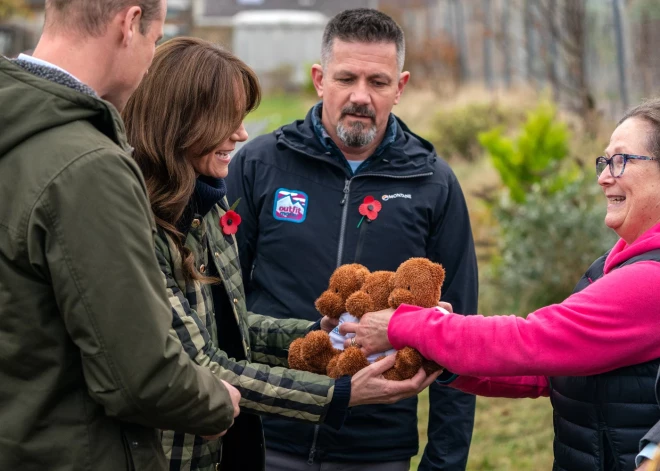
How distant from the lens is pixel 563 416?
3.25 meters

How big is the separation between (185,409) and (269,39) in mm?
55979

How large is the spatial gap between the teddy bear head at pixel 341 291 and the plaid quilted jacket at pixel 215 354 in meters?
0.32

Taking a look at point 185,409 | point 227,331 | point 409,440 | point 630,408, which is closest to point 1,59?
point 185,409

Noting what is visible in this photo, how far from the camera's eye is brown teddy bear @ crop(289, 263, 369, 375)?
350 centimetres

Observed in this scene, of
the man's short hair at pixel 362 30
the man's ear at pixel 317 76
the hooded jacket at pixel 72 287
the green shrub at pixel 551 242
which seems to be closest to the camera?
the hooded jacket at pixel 72 287

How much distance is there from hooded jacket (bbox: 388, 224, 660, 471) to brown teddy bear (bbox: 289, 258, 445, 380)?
0.38ft

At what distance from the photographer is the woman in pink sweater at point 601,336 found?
117 inches

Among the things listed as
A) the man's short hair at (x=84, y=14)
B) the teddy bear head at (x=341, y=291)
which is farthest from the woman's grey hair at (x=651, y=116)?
the man's short hair at (x=84, y=14)

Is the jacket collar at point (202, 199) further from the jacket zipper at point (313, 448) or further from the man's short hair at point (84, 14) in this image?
the jacket zipper at point (313, 448)

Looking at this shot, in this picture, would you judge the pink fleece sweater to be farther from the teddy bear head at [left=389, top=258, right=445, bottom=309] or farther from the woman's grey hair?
the woman's grey hair

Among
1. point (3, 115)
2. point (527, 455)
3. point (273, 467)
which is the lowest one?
point (527, 455)

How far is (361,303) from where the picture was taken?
3.49 metres

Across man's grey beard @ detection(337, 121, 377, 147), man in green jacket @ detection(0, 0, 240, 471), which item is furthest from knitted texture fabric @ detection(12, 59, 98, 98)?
man's grey beard @ detection(337, 121, 377, 147)

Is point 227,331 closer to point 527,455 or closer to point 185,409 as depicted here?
point 185,409
